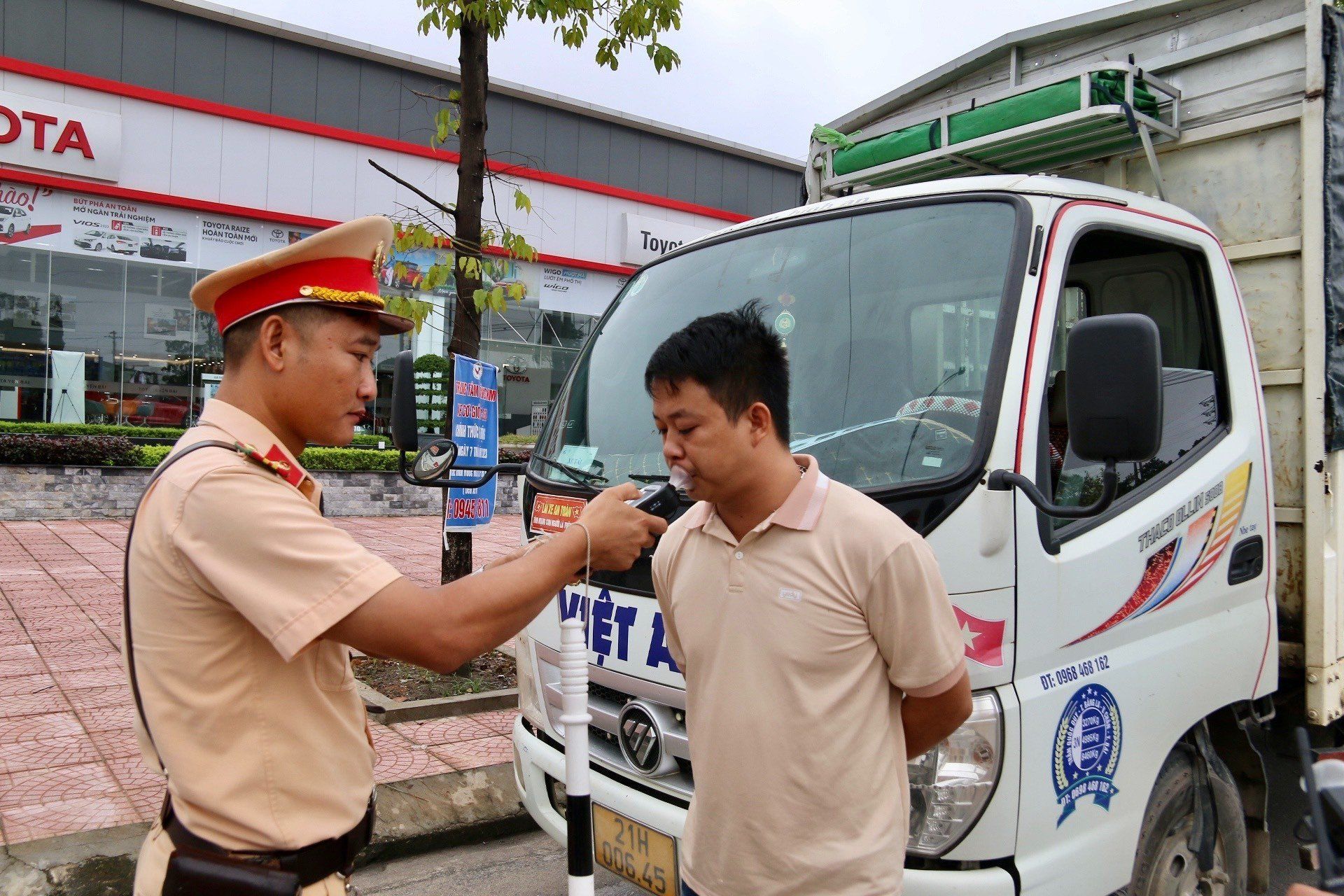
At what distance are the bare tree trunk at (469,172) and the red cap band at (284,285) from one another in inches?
159

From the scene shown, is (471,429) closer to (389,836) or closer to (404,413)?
(389,836)

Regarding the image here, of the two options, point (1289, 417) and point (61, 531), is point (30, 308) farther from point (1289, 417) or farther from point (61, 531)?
point (1289, 417)

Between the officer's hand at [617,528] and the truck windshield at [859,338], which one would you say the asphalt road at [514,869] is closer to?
the truck windshield at [859,338]

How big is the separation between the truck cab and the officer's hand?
34 cm

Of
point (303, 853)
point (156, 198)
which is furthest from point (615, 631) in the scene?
point (156, 198)

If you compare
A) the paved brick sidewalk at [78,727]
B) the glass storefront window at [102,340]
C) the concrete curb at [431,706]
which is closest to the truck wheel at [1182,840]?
the paved brick sidewalk at [78,727]

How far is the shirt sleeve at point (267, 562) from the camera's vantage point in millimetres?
1456

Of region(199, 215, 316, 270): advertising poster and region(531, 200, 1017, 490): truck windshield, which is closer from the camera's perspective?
region(531, 200, 1017, 490): truck windshield

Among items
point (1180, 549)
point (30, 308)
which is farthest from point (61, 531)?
point (1180, 549)

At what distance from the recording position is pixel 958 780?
2168mm

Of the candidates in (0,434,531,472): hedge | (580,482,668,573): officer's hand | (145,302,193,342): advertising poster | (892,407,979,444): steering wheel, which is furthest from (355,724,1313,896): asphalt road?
(145,302,193,342): advertising poster

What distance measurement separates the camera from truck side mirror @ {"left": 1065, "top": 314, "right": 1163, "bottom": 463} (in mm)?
2031

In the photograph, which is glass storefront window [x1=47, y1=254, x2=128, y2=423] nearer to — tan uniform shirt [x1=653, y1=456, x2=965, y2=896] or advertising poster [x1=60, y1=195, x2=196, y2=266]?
advertising poster [x1=60, y1=195, x2=196, y2=266]

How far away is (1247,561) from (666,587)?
1931mm
